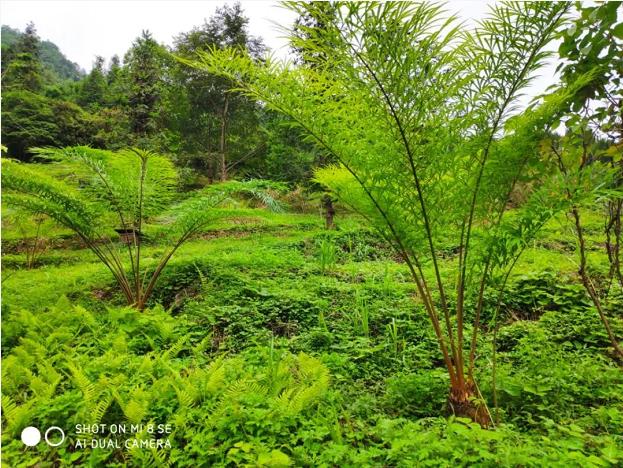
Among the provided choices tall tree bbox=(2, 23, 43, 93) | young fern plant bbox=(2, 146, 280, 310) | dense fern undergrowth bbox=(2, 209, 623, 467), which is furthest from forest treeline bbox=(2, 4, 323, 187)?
dense fern undergrowth bbox=(2, 209, 623, 467)

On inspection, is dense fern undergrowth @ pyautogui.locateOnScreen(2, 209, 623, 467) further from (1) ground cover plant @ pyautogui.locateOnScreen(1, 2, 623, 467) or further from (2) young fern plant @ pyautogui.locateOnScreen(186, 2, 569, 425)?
(2) young fern plant @ pyautogui.locateOnScreen(186, 2, 569, 425)

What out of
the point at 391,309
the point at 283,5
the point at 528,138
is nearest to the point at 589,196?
the point at 528,138

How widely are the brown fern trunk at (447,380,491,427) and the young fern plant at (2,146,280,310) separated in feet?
7.56

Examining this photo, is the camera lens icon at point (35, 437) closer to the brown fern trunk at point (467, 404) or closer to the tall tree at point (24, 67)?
the brown fern trunk at point (467, 404)

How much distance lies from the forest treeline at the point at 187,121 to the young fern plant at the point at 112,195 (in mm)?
5896

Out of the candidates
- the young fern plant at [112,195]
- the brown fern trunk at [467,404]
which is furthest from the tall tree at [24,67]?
the brown fern trunk at [467,404]

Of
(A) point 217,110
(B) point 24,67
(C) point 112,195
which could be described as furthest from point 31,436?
(B) point 24,67

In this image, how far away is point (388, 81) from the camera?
1.87 m

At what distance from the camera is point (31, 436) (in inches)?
63.2

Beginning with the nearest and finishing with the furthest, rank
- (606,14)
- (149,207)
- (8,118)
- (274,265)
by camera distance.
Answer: (606,14)
(149,207)
(274,265)
(8,118)

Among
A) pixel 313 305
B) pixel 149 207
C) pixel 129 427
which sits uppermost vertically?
pixel 149 207

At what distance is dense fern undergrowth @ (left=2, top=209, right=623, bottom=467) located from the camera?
4.92 feet

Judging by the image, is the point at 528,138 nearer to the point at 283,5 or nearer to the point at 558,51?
the point at 558,51

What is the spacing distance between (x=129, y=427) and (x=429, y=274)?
340cm
